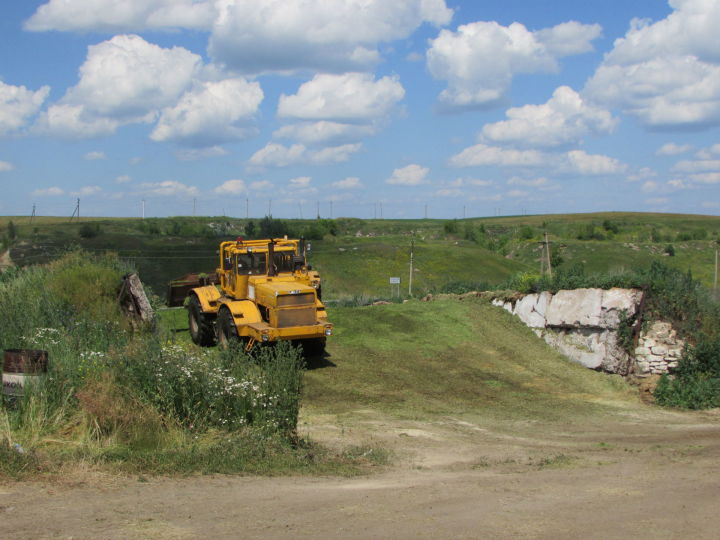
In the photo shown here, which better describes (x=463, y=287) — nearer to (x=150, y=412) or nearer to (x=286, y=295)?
(x=286, y=295)

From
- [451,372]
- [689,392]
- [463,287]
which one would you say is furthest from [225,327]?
[463,287]

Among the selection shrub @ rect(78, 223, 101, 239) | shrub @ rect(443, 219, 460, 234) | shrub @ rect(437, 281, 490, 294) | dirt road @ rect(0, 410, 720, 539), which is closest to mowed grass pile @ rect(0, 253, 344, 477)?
dirt road @ rect(0, 410, 720, 539)

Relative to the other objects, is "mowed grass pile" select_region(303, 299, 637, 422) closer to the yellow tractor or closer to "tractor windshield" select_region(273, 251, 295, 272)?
the yellow tractor

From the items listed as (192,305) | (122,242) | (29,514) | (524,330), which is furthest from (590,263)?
(29,514)

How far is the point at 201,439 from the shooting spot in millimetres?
9469

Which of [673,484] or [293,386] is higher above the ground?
[293,386]

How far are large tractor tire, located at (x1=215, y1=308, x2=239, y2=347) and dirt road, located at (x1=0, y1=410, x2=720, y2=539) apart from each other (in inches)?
279

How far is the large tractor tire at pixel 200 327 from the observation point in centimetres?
1870

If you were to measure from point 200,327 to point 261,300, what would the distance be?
2.76 metres

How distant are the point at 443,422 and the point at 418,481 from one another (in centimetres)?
469

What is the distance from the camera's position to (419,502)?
756 centimetres

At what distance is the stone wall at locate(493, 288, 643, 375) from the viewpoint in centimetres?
1955

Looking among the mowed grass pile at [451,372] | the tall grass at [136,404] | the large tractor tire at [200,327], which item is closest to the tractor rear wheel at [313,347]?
the mowed grass pile at [451,372]

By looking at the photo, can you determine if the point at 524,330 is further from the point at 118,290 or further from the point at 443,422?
the point at 118,290
